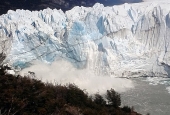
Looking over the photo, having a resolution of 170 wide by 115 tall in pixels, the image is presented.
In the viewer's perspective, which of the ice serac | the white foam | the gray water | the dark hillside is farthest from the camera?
the ice serac

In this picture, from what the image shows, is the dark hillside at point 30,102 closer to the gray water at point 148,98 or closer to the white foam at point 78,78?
the gray water at point 148,98

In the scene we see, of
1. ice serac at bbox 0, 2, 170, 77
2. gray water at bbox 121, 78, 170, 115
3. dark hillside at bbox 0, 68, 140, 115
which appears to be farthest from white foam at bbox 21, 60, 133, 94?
dark hillside at bbox 0, 68, 140, 115

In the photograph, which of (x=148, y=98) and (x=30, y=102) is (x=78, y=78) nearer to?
(x=148, y=98)

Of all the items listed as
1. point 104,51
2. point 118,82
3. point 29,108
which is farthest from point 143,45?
point 29,108

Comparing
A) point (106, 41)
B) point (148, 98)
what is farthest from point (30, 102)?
point (106, 41)

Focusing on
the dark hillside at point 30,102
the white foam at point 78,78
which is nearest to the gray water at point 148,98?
the white foam at point 78,78

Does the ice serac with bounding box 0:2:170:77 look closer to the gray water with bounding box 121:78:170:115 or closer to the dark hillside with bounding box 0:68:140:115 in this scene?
the gray water with bounding box 121:78:170:115

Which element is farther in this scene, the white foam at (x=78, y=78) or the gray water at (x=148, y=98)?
the white foam at (x=78, y=78)
